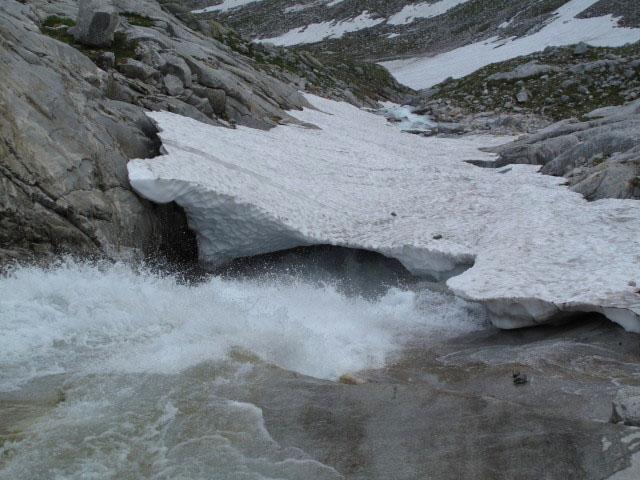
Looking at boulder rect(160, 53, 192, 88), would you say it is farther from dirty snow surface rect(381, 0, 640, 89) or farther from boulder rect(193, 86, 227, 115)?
dirty snow surface rect(381, 0, 640, 89)

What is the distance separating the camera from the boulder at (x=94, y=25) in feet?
67.1

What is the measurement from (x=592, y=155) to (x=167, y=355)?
56.4 ft

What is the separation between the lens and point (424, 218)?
14.7 m

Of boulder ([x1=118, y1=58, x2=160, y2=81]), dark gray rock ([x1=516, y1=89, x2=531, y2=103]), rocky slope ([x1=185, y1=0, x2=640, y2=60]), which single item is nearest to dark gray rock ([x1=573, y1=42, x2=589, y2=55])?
dark gray rock ([x1=516, y1=89, x2=531, y2=103])

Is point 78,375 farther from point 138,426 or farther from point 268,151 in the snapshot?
point 268,151

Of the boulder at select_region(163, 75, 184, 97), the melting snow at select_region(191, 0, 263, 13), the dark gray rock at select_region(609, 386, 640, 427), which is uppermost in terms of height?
the melting snow at select_region(191, 0, 263, 13)

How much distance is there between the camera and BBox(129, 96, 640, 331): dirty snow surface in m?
9.55

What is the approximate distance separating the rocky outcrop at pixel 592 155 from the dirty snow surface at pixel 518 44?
3887 centimetres

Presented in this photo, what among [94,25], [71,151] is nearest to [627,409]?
[71,151]

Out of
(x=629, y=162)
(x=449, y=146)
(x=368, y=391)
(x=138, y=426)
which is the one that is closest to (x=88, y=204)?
(x=138, y=426)

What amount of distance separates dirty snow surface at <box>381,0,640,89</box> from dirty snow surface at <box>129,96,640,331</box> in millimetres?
48875

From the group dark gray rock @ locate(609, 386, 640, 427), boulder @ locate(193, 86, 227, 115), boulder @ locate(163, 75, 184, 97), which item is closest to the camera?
dark gray rock @ locate(609, 386, 640, 427)

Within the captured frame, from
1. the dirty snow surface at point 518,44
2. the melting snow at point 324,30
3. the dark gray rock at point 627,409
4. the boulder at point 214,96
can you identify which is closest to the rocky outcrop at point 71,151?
the boulder at point 214,96

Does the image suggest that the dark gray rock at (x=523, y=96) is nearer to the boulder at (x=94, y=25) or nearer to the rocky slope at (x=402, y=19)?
the boulder at (x=94, y=25)
